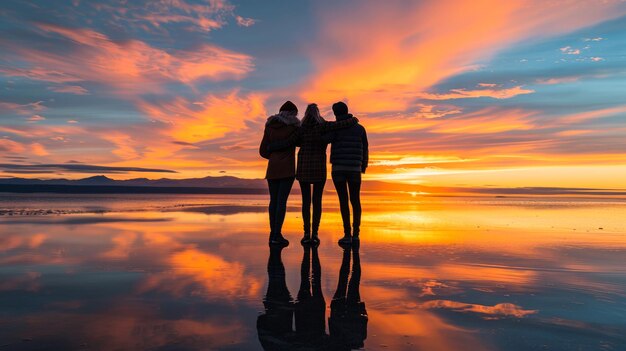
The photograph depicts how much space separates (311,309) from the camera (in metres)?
3.77

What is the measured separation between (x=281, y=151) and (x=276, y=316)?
5047 mm

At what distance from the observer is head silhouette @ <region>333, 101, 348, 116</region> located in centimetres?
848

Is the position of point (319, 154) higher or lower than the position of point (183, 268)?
higher

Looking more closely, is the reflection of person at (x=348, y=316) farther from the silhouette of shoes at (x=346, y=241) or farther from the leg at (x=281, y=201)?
the leg at (x=281, y=201)

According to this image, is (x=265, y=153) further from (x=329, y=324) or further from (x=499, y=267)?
(x=329, y=324)

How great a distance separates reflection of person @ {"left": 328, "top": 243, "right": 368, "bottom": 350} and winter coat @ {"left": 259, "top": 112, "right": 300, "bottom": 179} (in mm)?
3326

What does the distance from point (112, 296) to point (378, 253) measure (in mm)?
3893

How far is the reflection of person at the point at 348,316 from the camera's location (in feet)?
9.84

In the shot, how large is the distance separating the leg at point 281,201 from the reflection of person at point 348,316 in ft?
9.02

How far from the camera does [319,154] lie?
336 inches

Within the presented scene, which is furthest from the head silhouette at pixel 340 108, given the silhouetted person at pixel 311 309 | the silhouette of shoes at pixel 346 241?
the silhouetted person at pixel 311 309

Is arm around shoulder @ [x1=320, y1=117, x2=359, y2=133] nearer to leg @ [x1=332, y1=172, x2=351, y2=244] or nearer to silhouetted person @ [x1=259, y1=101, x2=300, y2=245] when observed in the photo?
silhouetted person @ [x1=259, y1=101, x2=300, y2=245]

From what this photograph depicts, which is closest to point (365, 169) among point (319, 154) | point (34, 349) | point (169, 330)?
point (319, 154)

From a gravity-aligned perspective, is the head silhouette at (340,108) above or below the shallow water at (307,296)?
above
